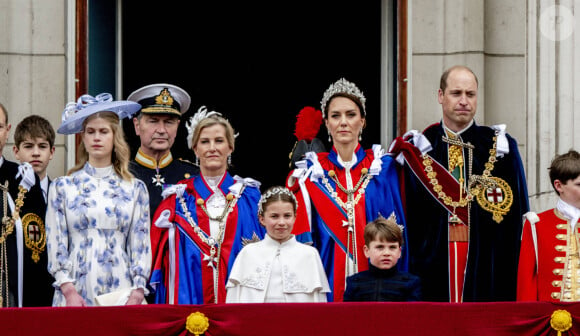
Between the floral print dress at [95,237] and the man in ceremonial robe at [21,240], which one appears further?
the man in ceremonial robe at [21,240]

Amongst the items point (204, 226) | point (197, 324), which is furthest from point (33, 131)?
point (197, 324)

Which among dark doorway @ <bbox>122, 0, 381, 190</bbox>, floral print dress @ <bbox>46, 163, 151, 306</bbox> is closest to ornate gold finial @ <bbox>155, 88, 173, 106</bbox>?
floral print dress @ <bbox>46, 163, 151, 306</bbox>

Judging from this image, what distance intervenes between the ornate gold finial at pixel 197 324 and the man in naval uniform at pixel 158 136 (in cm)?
219

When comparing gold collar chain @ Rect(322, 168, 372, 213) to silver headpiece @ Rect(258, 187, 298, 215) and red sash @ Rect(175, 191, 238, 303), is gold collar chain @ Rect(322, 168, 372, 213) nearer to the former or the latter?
silver headpiece @ Rect(258, 187, 298, 215)

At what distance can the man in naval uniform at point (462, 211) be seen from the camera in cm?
782

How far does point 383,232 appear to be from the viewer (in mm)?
7195

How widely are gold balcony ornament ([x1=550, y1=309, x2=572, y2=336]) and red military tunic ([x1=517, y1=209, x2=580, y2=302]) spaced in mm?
674

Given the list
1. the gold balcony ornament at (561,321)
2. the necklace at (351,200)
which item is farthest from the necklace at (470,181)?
the gold balcony ornament at (561,321)

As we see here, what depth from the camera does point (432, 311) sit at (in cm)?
647

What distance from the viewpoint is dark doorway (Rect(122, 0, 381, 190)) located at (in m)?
12.0

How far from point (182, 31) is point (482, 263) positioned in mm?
5222

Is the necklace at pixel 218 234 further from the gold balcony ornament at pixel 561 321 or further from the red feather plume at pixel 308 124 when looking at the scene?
the gold balcony ornament at pixel 561 321

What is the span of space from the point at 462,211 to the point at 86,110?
220 centimetres

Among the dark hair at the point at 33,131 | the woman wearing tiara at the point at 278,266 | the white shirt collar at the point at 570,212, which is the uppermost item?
the dark hair at the point at 33,131
